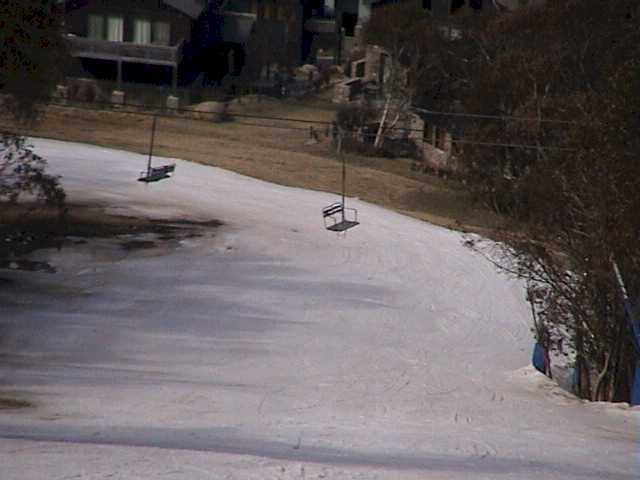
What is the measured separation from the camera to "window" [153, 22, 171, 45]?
193ft

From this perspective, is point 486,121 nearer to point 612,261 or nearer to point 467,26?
point 467,26

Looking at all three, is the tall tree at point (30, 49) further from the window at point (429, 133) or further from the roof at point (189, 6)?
the roof at point (189, 6)

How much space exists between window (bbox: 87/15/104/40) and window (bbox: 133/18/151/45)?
4.85ft

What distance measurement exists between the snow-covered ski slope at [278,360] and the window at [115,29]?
19.3 metres

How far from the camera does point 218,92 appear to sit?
5909 cm

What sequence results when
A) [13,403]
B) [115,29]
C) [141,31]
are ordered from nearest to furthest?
1. [13,403]
2. [115,29]
3. [141,31]

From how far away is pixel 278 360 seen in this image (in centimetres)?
1895

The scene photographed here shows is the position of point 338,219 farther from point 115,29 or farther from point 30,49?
point 115,29

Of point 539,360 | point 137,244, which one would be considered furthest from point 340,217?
point 539,360

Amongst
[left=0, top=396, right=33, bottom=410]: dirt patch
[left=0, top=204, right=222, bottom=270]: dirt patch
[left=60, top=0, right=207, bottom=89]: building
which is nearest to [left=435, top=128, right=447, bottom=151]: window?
[left=60, top=0, right=207, bottom=89]: building

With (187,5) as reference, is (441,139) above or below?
below

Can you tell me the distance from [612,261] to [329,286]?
11576mm

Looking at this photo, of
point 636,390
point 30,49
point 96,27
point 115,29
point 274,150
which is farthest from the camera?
point 115,29

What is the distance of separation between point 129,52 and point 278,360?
39.6 m
